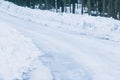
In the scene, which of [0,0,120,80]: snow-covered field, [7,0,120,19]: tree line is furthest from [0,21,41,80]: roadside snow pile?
[7,0,120,19]: tree line

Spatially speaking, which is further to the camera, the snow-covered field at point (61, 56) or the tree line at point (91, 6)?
the tree line at point (91, 6)

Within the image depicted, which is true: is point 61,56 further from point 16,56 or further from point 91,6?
point 91,6

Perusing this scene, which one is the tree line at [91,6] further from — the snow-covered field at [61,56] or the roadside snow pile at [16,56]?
the roadside snow pile at [16,56]

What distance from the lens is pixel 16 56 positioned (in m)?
10.5

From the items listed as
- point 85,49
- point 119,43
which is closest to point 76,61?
point 85,49

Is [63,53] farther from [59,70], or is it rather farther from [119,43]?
[119,43]

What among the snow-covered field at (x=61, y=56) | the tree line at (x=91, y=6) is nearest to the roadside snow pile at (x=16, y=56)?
the snow-covered field at (x=61, y=56)

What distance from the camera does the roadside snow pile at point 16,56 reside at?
8.78m

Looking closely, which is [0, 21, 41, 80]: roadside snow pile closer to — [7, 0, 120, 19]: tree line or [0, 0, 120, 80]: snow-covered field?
[0, 0, 120, 80]: snow-covered field

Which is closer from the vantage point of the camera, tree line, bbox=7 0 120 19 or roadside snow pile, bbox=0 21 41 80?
roadside snow pile, bbox=0 21 41 80

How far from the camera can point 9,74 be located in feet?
28.7

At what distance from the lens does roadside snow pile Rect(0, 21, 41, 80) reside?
878 centimetres

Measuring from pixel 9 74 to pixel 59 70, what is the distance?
4.74 ft

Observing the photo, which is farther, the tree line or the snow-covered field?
the tree line
